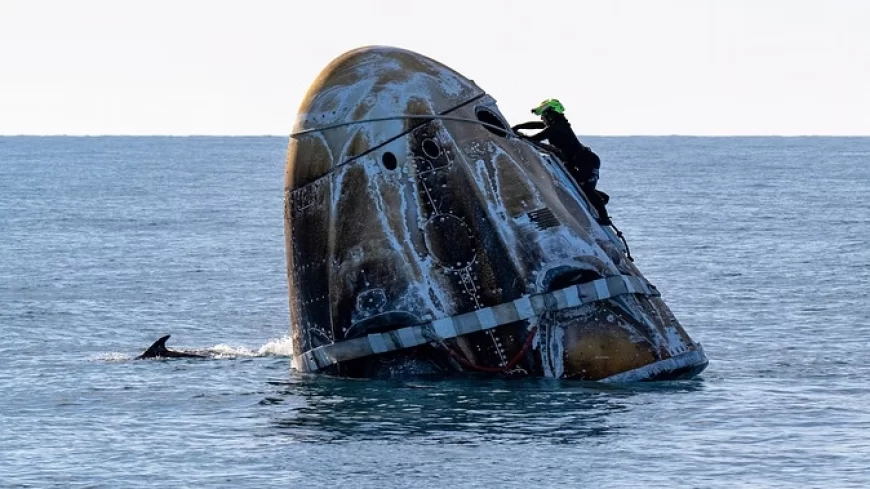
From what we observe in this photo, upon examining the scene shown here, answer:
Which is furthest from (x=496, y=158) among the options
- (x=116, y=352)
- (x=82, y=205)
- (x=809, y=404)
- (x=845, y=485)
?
(x=82, y=205)

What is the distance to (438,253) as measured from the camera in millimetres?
21609

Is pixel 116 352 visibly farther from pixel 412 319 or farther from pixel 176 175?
pixel 176 175

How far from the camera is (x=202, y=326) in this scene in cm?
3325

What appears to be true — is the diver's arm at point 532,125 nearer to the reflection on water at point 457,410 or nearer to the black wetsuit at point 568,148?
the black wetsuit at point 568,148

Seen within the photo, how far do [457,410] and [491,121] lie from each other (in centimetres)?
401

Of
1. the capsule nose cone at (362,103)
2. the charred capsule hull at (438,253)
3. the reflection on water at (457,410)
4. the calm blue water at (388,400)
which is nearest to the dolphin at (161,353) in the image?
the calm blue water at (388,400)

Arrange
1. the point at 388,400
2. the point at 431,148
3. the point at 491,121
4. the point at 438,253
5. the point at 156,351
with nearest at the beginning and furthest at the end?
the point at 388,400 < the point at 438,253 < the point at 431,148 < the point at 491,121 < the point at 156,351

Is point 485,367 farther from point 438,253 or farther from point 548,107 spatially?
point 548,107

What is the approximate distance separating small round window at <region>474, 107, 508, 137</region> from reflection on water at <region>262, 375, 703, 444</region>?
325cm

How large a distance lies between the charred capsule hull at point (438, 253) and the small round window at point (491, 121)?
0.06 m

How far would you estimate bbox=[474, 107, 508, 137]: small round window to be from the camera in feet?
73.8

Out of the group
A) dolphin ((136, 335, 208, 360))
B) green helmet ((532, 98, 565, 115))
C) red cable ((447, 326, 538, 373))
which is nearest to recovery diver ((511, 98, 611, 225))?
green helmet ((532, 98, 565, 115))

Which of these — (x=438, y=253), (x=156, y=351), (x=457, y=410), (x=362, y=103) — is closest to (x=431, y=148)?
(x=362, y=103)

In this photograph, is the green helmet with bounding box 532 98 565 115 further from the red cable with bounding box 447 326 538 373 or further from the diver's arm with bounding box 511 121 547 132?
the red cable with bounding box 447 326 538 373
